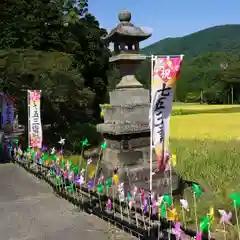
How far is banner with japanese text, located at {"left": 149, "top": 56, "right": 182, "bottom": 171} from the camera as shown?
21.4ft

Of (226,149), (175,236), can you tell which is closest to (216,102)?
(226,149)

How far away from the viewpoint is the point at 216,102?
7331 centimetres

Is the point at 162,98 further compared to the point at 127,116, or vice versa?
the point at 127,116

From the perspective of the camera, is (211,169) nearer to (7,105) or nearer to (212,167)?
(212,167)

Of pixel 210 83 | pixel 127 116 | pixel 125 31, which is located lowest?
pixel 127 116

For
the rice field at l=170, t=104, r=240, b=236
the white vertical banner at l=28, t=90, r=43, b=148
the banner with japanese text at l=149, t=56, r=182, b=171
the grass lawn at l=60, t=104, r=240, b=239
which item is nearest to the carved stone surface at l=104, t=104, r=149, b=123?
the grass lawn at l=60, t=104, r=240, b=239

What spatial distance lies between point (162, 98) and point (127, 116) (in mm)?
3069

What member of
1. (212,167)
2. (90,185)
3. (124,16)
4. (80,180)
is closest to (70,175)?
(80,180)

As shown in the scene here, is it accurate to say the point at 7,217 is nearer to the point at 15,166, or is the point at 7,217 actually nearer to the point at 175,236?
the point at 175,236

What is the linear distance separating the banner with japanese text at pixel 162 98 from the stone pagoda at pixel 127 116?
2514 mm

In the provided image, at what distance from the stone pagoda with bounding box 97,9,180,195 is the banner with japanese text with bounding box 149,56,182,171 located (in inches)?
99.0

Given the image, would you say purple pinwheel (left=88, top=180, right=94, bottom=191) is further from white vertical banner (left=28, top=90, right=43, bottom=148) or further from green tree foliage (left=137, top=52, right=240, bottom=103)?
green tree foliage (left=137, top=52, right=240, bottom=103)

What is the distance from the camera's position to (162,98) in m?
6.82

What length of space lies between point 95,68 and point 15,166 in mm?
10032
